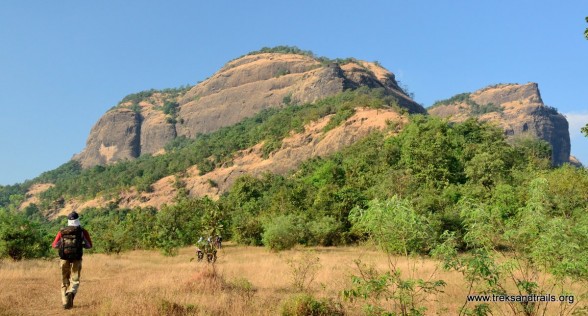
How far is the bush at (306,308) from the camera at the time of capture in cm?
831

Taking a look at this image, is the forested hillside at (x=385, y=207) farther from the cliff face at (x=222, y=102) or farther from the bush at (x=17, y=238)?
the cliff face at (x=222, y=102)

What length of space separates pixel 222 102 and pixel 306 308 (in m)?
140

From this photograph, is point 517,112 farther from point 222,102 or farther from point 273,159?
point 222,102

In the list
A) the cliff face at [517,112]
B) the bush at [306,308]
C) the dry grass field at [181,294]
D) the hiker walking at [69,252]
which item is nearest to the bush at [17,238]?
the dry grass field at [181,294]

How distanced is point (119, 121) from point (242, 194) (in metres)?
117

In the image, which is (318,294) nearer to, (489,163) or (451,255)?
(451,255)

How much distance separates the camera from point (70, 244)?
341 inches

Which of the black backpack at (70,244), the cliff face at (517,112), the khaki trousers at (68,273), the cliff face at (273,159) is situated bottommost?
the khaki trousers at (68,273)

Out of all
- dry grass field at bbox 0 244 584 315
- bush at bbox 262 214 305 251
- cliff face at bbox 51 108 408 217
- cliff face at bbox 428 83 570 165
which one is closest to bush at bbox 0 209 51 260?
dry grass field at bbox 0 244 584 315

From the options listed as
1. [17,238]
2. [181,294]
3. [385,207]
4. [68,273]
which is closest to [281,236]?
[17,238]

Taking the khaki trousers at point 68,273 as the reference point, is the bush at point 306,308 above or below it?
below

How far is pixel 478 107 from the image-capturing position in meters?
146

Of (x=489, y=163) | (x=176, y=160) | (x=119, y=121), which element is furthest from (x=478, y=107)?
(x=119, y=121)

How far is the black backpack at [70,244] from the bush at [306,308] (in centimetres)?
455
